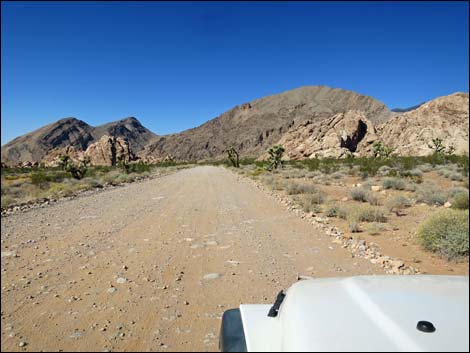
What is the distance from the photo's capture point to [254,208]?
451 inches

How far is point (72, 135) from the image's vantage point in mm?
2975

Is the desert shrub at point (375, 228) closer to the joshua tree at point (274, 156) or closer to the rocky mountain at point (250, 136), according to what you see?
the rocky mountain at point (250, 136)

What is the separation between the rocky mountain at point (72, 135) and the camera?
2.86 meters

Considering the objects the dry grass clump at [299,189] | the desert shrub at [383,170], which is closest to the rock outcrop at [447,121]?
the dry grass clump at [299,189]

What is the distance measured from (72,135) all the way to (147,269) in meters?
2.51

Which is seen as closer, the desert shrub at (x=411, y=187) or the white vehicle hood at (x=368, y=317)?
the white vehicle hood at (x=368, y=317)

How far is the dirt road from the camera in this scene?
214cm

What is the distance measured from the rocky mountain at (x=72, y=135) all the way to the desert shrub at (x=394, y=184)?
1226 cm

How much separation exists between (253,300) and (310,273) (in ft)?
4.55

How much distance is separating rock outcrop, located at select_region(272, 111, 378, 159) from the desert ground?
92.9m

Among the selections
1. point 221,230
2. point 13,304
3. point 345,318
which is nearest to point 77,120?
point 13,304

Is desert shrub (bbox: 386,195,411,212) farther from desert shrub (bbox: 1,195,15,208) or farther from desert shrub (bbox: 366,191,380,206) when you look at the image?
desert shrub (bbox: 1,195,15,208)

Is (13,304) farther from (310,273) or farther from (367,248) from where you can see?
(367,248)

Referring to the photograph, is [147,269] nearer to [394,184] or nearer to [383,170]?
[394,184]
